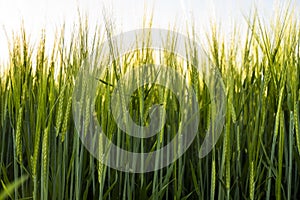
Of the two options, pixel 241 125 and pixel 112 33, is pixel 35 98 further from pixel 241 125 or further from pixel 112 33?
pixel 241 125

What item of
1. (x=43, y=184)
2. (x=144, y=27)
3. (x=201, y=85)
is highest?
(x=144, y=27)

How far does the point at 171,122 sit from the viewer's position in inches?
35.9

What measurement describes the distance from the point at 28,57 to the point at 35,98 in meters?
0.11

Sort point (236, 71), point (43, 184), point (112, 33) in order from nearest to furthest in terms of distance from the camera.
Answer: point (43, 184) → point (112, 33) → point (236, 71)

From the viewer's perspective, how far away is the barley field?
793 mm

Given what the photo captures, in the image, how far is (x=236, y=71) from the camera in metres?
1.00

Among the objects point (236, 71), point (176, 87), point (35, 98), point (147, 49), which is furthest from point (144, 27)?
point (35, 98)

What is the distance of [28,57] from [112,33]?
0.93 feet

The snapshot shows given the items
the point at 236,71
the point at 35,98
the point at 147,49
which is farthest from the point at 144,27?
the point at 35,98

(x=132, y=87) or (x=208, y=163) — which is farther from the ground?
(x=132, y=87)

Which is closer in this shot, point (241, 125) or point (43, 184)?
point (43, 184)

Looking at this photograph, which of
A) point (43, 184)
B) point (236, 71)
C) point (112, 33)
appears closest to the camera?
point (43, 184)

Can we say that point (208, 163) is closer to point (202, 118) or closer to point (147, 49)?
point (202, 118)

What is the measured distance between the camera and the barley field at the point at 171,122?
0.79 metres
